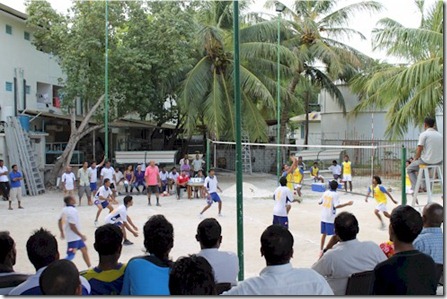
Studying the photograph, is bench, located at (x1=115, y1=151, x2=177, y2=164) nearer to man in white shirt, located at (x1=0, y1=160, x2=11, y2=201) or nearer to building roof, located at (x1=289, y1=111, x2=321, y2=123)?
man in white shirt, located at (x1=0, y1=160, x2=11, y2=201)

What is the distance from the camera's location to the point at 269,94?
2317 cm

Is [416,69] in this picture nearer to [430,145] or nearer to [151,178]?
[151,178]

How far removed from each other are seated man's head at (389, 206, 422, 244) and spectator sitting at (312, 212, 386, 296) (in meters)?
0.30

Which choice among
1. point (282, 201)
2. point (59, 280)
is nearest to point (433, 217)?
point (59, 280)

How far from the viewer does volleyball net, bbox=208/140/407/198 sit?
884 inches

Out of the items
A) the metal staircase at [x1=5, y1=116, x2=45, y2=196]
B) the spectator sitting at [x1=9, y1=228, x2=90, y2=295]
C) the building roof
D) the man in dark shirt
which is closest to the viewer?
the man in dark shirt

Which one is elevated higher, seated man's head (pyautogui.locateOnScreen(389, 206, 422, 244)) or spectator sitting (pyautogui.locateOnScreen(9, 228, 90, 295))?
seated man's head (pyautogui.locateOnScreen(389, 206, 422, 244))

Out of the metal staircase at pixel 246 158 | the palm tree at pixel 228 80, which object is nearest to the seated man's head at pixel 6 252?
the palm tree at pixel 228 80

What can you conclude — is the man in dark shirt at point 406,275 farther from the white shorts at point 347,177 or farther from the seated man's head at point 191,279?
the white shorts at point 347,177

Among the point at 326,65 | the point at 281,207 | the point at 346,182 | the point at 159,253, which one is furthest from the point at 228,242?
the point at 326,65

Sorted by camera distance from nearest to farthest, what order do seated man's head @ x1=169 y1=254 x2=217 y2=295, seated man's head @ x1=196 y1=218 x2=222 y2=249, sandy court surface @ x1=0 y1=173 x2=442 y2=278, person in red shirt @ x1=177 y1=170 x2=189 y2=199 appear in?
seated man's head @ x1=169 y1=254 x2=217 y2=295 → seated man's head @ x1=196 y1=218 x2=222 y2=249 → sandy court surface @ x1=0 y1=173 x2=442 y2=278 → person in red shirt @ x1=177 y1=170 x2=189 y2=199

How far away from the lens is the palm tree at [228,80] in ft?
76.6

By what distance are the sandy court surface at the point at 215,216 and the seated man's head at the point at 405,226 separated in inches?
169

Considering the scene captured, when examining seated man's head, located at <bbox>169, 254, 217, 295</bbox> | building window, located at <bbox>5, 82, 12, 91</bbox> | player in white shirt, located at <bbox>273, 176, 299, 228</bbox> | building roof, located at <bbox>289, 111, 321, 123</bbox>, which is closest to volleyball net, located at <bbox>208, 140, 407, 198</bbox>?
building roof, located at <bbox>289, 111, 321, 123</bbox>
